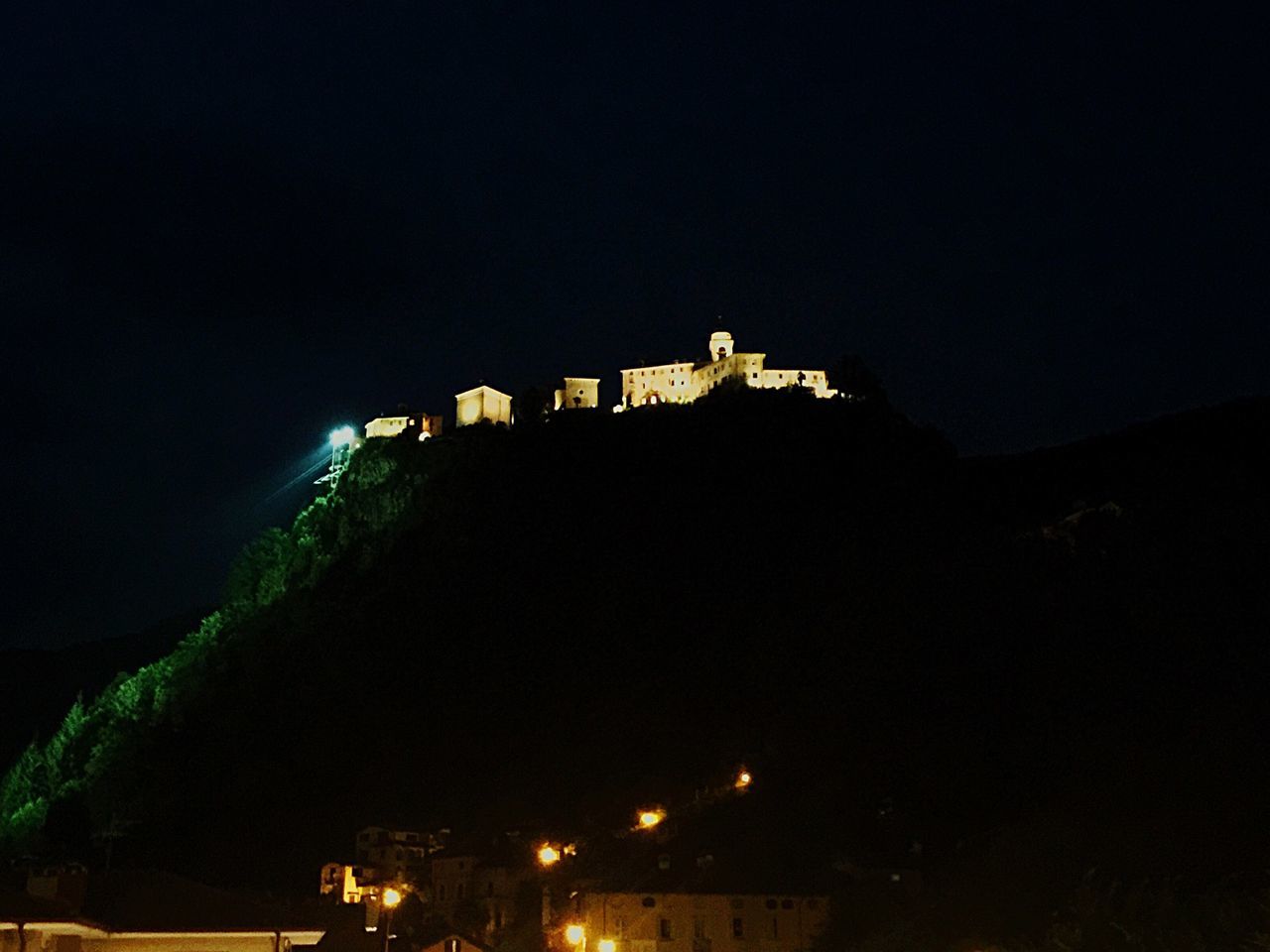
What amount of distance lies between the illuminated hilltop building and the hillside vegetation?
268 inches

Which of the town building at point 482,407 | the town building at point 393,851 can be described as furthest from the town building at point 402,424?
the town building at point 393,851

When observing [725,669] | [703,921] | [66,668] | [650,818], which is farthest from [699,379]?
[66,668]

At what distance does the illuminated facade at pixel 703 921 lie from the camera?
42125 millimetres

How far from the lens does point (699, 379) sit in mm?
95500

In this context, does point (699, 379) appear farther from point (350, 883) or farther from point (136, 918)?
point (136, 918)

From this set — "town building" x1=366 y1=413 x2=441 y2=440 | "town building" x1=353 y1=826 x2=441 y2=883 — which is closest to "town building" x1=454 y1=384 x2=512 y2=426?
"town building" x1=366 y1=413 x2=441 y2=440

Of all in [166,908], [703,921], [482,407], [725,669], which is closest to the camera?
[166,908]

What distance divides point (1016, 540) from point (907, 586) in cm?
683

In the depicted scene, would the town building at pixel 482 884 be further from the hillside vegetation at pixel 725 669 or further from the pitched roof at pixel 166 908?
the pitched roof at pixel 166 908

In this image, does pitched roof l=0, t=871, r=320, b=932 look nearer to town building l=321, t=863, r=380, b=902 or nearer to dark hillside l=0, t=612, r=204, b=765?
town building l=321, t=863, r=380, b=902

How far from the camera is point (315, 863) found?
5634cm

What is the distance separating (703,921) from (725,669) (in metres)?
23.9

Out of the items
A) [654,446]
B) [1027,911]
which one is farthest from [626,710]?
[1027,911]

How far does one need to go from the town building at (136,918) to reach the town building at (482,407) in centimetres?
8016
